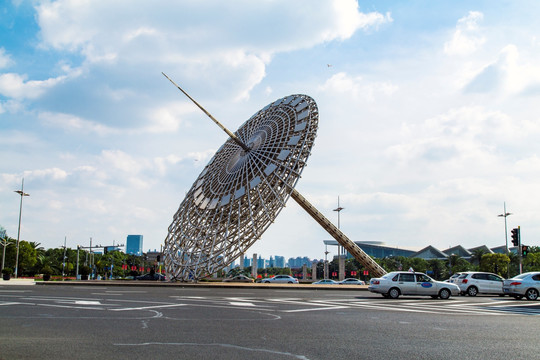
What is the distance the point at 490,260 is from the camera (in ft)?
295

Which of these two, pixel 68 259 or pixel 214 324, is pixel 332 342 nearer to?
pixel 214 324

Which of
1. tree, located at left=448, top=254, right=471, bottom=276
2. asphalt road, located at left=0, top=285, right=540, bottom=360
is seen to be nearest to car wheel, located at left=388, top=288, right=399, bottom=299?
asphalt road, located at left=0, top=285, right=540, bottom=360

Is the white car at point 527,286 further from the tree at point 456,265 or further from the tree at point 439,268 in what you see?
the tree at point 439,268

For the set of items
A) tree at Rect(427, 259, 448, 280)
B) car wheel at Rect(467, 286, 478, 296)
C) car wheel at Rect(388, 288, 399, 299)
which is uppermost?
car wheel at Rect(388, 288, 399, 299)

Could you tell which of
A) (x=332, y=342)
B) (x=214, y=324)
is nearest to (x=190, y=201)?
(x=214, y=324)

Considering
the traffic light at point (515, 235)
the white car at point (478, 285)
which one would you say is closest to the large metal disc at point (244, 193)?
the white car at point (478, 285)

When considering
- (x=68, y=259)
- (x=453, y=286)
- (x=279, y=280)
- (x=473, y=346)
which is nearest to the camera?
(x=473, y=346)

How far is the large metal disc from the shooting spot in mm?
40594

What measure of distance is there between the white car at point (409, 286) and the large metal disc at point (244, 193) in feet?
50.5

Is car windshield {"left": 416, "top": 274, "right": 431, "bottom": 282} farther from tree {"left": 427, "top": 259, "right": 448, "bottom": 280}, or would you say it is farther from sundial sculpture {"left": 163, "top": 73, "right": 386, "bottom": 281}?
tree {"left": 427, "top": 259, "right": 448, "bottom": 280}

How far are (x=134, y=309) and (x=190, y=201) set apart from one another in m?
34.9

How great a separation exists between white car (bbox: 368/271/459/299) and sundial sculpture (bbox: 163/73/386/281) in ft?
50.9

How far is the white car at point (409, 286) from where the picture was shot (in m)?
25.2

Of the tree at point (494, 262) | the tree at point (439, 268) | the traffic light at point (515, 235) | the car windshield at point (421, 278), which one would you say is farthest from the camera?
the tree at point (439, 268)
